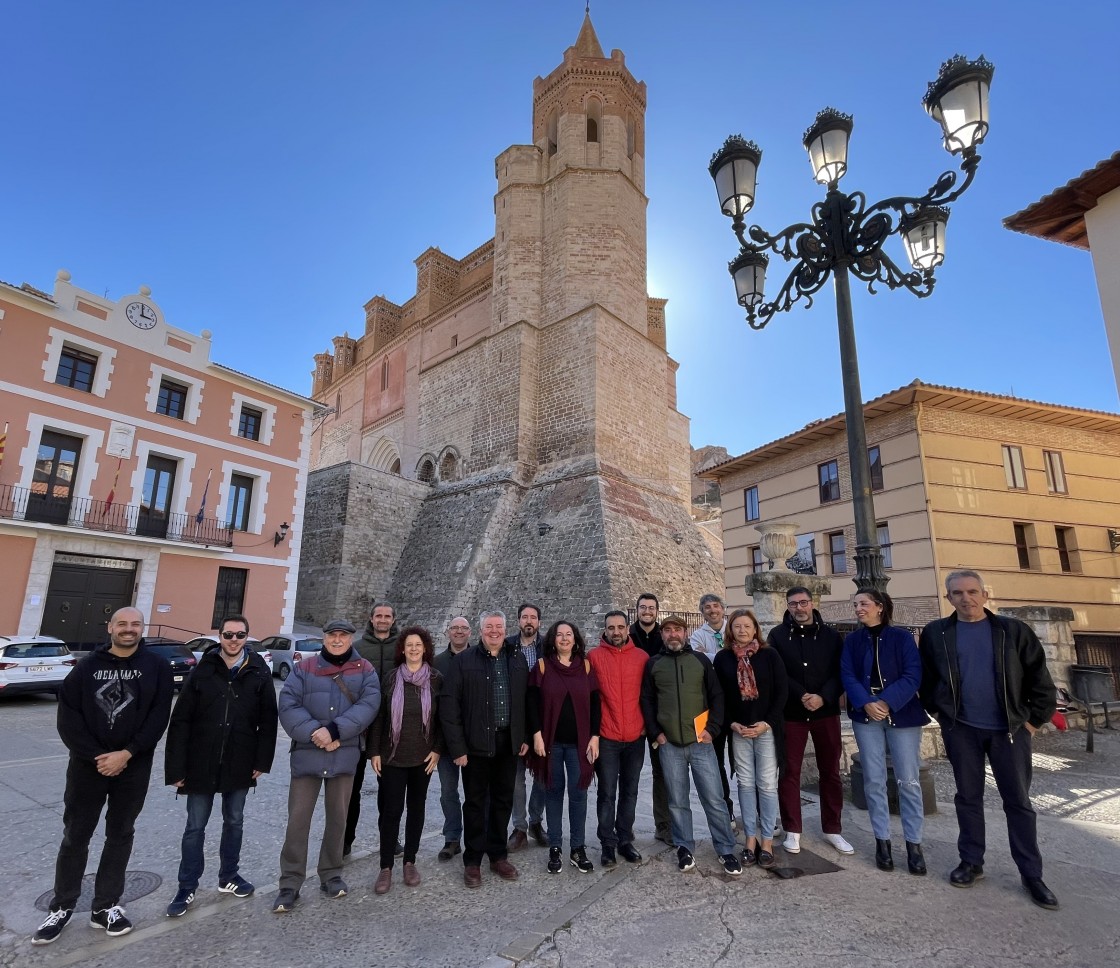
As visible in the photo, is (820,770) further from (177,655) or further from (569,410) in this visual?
(569,410)

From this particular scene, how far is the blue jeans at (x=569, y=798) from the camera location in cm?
377

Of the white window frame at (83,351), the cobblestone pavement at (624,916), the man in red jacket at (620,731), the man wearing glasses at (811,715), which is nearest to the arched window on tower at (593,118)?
the white window frame at (83,351)

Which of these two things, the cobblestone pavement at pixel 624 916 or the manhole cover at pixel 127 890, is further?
the manhole cover at pixel 127 890

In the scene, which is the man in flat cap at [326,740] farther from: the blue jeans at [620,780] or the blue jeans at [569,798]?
the blue jeans at [620,780]

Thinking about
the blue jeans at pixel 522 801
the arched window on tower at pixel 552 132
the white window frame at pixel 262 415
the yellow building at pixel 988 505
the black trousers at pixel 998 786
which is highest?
the arched window on tower at pixel 552 132

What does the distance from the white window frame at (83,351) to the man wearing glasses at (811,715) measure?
1610 centimetres

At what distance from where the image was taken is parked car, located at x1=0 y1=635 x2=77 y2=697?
968 centimetres

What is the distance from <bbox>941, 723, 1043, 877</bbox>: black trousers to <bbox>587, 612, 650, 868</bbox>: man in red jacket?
1.84 metres

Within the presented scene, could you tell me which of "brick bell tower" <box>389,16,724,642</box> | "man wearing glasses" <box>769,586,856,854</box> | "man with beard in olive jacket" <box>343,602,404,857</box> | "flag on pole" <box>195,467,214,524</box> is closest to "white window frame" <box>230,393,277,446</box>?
"flag on pole" <box>195,467,214,524</box>

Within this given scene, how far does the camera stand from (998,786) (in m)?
3.43

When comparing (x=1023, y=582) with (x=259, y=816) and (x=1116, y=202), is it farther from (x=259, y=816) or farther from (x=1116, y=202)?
(x=259, y=816)

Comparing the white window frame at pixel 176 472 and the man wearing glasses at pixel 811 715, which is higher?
the white window frame at pixel 176 472

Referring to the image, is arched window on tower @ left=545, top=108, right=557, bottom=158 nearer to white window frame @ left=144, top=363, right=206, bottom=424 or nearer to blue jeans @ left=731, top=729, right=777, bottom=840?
white window frame @ left=144, top=363, right=206, bottom=424

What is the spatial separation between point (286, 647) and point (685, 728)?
13265 millimetres
